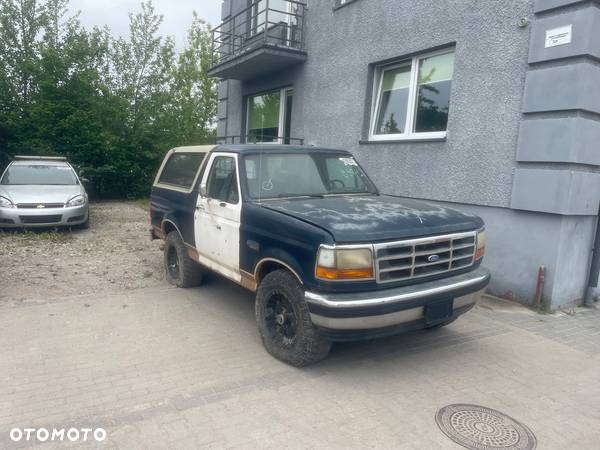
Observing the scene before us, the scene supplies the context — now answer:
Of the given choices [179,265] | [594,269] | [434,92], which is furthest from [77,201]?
[594,269]

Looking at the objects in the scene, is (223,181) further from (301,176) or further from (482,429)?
(482,429)

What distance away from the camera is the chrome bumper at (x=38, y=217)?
9.04m

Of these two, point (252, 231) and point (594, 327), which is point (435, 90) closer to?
point (594, 327)

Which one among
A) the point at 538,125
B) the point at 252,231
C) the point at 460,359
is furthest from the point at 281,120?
the point at 460,359

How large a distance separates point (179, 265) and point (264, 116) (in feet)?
22.4

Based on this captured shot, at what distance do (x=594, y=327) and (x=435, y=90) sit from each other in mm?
3962

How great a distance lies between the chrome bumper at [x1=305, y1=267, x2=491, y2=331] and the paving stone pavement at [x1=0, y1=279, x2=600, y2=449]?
555 millimetres

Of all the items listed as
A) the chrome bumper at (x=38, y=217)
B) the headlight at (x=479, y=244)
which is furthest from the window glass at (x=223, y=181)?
the chrome bumper at (x=38, y=217)

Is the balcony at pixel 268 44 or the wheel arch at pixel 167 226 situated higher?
the balcony at pixel 268 44

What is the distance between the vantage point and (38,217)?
918 centimetres

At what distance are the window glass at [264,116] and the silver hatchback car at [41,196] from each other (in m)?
4.30

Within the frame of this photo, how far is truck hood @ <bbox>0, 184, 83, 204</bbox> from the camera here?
30.3 ft

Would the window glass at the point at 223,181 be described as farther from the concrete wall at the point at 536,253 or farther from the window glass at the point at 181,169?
the concrete wall at the point at 536,253

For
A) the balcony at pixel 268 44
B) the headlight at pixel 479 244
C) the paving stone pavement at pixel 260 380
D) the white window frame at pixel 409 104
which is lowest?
the paving stone pavement at pixel 260 380
